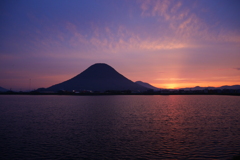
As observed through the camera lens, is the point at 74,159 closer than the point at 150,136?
Yes

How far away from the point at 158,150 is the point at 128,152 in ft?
9.07

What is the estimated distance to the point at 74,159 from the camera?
1630 centimetres

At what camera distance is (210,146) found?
64.0ft

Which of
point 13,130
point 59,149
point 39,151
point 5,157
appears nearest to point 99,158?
point 59,149

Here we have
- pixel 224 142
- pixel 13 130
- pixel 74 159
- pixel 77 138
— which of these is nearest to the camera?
pixel 74 159

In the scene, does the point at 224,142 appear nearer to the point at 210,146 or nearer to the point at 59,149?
the point at 210,146

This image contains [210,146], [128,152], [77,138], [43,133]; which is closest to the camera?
[128,152]

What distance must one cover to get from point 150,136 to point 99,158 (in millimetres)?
8721

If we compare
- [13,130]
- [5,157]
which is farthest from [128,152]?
[13,130]

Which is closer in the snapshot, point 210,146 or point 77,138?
point 210,146

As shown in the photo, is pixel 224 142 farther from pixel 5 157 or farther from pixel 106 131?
pixel 5 157

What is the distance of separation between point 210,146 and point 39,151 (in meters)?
15.8

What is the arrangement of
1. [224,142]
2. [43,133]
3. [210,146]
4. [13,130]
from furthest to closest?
[13,130] → [43,133] → [224,142] → [210,146]

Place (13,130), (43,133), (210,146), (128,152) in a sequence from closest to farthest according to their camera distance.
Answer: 1. (128,152)
2. (210,146)
3. (43,133)
4. (13,130)
